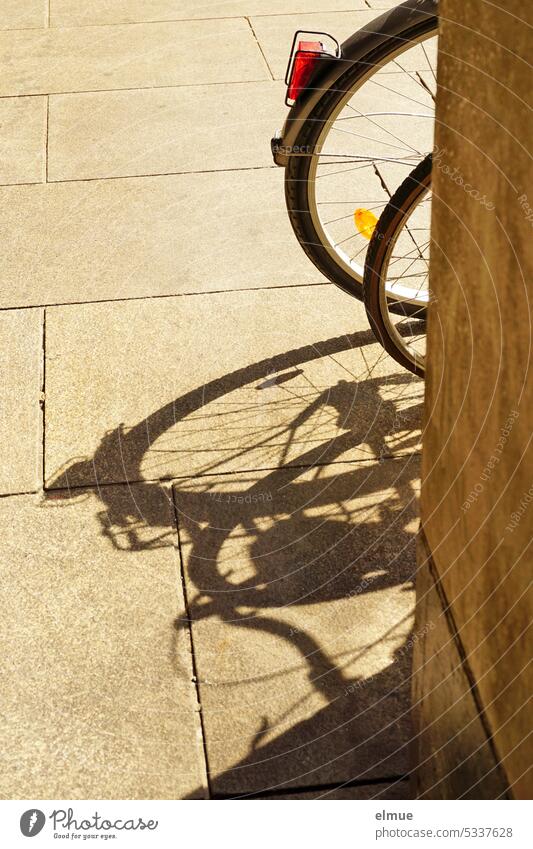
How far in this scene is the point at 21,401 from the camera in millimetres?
3832

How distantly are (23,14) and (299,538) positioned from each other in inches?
199

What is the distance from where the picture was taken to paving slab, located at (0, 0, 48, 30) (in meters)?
6.83

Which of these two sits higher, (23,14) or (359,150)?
(23,14)

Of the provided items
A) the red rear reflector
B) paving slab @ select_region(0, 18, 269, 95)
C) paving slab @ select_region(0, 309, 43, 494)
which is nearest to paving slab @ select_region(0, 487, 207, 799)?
paving slab @ select_region(0, 309, 43, 494)

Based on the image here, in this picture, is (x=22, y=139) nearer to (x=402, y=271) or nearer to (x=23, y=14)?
(x=23, y=14)

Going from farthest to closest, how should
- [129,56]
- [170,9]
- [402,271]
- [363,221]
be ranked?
[170,9]
[129,56]
[402,271]
[363,221]

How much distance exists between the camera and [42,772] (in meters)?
2.67

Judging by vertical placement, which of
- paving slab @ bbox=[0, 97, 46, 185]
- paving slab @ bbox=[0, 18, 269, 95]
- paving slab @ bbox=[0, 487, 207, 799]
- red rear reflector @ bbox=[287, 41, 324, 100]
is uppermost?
paving slab @ bbox=[0, 18, 269, 95]

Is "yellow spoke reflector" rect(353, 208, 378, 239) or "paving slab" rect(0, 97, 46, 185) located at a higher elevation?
"paving slab" rect(0, 97, 46, 185)

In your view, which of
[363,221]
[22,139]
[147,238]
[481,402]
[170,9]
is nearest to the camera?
[481,402]

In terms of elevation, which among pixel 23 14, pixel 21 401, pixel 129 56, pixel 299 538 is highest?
pixel 23 14

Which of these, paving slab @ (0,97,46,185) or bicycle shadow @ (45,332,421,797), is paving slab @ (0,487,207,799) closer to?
bicycle shadow @ (45,332,421,797)

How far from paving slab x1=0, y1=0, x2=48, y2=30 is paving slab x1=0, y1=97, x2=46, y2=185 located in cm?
117

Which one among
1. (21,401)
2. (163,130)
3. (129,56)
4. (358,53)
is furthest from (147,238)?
(129,56)
